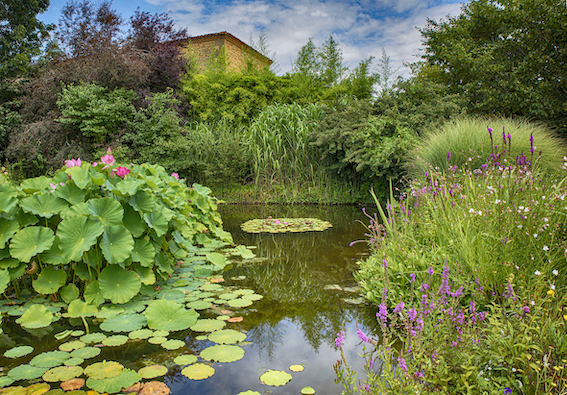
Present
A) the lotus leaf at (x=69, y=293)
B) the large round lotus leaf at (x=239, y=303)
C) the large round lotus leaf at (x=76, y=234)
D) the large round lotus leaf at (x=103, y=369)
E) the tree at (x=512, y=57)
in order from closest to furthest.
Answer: the large round lotus leaf at (x=103, y=369) → the large round lotus leaf at (x=76, y=234) → the lotus leaf at (x=69, y=293) → the large round lotus leaf at (x=239, y=303) → the tree at (x=512, y=57)

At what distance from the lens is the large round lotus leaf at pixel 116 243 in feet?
7.33

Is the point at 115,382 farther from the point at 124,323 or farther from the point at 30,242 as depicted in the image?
the point at 30,242

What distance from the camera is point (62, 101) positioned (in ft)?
27.2

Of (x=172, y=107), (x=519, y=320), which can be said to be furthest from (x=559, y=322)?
(x=172, y=107)

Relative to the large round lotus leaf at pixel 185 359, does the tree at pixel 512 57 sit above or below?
above

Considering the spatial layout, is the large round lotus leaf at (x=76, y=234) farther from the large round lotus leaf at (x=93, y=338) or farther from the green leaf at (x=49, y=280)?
the large round lotus leaf at (x=93, y=338)

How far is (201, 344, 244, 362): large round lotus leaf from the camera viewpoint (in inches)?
71.0

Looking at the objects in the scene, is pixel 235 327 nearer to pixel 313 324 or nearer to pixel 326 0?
pixel 313 324

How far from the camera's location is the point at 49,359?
1.74 m

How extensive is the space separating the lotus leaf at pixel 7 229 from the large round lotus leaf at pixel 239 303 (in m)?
1.49

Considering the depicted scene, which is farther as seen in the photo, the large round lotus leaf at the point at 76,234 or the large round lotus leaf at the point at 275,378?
the large round lotus leaf at the point at 76,234

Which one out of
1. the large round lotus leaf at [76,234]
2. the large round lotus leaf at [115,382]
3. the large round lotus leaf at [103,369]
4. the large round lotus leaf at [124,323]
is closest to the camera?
the large round lotus leaf at [115,382]

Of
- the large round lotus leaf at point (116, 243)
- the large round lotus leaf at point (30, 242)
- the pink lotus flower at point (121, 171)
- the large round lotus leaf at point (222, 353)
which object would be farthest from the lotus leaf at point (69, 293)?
the large round lotus leaf at point (222, 353)

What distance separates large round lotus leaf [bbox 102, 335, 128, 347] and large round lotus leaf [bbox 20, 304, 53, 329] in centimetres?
44
